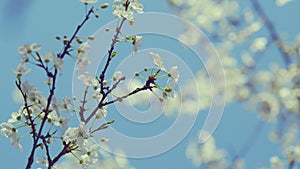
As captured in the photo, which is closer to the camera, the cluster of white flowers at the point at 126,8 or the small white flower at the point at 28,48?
the small white flower at the point at 28,48

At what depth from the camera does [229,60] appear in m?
2.42

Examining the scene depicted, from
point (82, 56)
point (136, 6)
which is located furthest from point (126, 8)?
point (82, 56)

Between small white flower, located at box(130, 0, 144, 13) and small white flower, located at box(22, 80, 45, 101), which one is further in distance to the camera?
small white flower, located at box(130, 0, 144, 13)

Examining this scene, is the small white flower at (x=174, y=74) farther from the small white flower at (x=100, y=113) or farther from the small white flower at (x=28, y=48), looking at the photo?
the small white flower at (x=28, y=48)

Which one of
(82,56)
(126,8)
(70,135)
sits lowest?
(70,135)

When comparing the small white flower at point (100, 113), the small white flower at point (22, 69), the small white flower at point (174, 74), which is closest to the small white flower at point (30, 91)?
the small white flower at point (22, 69)

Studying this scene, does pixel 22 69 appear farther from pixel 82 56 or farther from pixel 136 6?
pixel 136 6

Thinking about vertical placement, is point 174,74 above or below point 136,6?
below

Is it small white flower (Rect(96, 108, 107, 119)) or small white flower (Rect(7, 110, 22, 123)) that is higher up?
small white flower (Rect(96, 108, 107, 119))

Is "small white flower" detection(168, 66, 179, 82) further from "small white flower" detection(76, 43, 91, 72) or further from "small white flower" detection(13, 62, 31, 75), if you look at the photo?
"small white flower" detection(13, 62, 31, 75)

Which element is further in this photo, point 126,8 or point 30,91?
point 126,8

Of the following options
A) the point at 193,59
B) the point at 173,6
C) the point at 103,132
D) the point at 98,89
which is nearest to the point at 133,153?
the point at 103,132

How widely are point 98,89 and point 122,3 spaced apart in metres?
0.17

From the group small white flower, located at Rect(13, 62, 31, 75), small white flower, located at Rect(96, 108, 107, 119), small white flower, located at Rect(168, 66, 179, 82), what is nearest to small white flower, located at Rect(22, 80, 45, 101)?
small white flower, located at Rect(13, 62, 31, 75)
